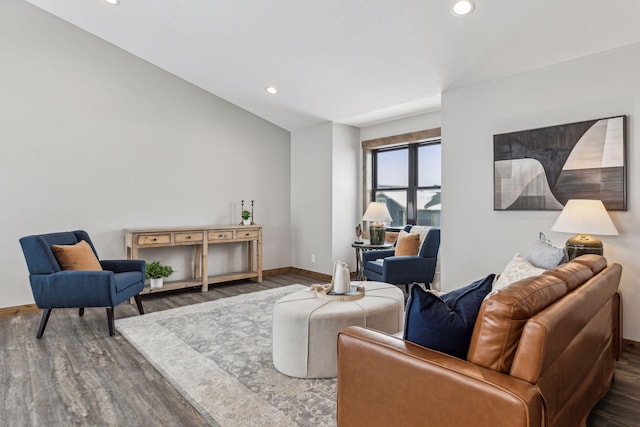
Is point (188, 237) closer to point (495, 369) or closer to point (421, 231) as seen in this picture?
point (421, 231)

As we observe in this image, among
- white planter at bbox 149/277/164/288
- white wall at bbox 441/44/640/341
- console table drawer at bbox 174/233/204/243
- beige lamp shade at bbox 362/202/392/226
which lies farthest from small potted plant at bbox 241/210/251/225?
white wall at bbox 441/44/640/341

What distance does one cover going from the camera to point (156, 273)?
4.40 m

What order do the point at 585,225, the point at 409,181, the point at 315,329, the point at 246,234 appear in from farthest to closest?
the point at 409,181
the point at 246,234
the point at 585,225
the point at 315,329

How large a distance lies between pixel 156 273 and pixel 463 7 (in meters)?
4.24

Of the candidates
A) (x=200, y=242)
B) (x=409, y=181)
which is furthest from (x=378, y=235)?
(x=200, y=242)

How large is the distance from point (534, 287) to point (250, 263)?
15.5 ft

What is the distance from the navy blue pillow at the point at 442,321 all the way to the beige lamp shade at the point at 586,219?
1856 mm

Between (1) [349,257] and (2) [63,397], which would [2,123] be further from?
(1) [349,257]

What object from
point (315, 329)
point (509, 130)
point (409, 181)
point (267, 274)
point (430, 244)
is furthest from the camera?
point (267, 274)

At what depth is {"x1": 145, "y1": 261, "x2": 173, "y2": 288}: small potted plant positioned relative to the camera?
4.38 m

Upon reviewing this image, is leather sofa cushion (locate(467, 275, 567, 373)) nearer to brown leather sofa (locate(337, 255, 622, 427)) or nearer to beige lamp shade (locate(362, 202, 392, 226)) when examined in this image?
brown leather sofa (locate(337, 255, 622, 427))

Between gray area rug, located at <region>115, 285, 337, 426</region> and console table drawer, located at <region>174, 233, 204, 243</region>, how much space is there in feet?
3.18

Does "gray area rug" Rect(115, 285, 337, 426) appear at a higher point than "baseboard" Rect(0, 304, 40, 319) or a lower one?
lower

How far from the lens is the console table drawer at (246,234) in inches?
202
